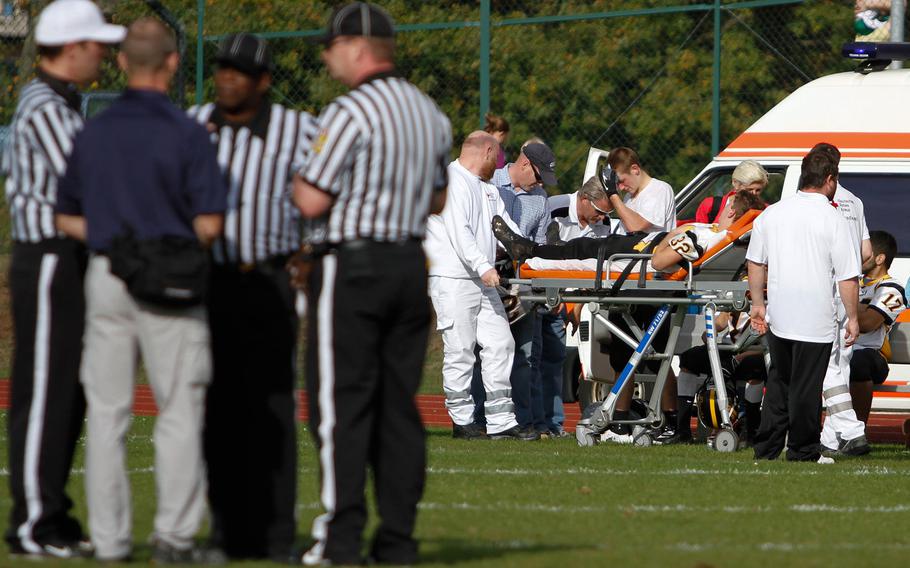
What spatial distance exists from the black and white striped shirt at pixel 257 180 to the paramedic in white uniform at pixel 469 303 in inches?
224

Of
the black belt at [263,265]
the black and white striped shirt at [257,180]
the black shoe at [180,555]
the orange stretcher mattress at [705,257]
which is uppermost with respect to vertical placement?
the black and white striped shirt at [257,180]

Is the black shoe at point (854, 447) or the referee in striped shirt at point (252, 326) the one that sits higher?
the referee in striped shirt at point (252, 326)

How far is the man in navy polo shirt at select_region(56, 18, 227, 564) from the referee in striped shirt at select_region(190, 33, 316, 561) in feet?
1.01

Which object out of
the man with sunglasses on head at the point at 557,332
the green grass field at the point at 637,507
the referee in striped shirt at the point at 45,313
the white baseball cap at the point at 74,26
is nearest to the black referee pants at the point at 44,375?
the referee in striped shirt at the point at 45,313

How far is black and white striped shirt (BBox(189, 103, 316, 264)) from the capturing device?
241 inches

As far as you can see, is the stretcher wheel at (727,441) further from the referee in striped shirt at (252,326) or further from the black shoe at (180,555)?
the black shoe at (180,555)

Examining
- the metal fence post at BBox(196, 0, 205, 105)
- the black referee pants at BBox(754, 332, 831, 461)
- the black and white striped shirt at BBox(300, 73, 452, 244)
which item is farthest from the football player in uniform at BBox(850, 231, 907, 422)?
the metal fence post at BBox(196, 0, 205, 105)

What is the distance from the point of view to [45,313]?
20.5 ft

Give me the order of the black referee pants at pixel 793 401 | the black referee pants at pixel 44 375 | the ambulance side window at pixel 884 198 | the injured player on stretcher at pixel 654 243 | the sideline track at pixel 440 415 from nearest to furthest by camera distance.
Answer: the black referee pants at pixel 44 375
the black referee pants at pixel 793 401
the injured player on stretcher at pixel 654 243
the ambulance side window at pixel 884 198
the sideline track at pixel 440 415

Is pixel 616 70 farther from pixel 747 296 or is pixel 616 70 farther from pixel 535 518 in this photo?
pixel 535 518

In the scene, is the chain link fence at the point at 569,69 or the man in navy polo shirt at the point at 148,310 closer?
the man in navy polo shirt at the point at 148,310

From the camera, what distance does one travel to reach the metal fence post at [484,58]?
18094mm

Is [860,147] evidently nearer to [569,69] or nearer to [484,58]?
[484,58]

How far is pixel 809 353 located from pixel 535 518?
3094mm
